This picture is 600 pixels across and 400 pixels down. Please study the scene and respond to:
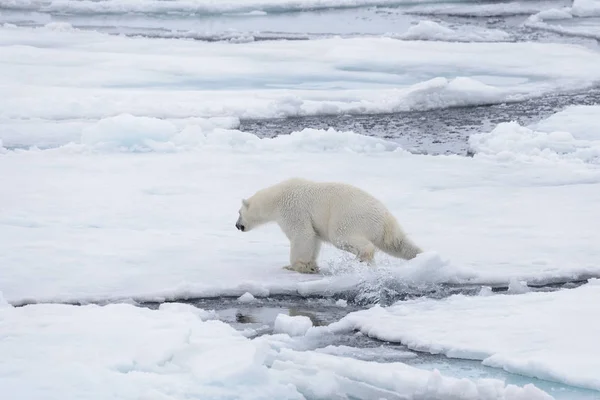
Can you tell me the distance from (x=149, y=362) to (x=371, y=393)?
0.87 meters

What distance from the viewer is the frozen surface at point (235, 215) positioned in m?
5.06

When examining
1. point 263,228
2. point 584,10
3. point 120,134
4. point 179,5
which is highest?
point 584,10

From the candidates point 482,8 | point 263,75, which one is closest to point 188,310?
point 263,75

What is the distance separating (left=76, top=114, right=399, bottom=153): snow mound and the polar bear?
3.33 meters

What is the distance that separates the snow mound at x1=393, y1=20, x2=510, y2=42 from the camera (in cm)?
1748

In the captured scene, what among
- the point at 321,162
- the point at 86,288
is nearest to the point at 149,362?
the point at 86,288

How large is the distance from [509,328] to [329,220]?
4.50 ft

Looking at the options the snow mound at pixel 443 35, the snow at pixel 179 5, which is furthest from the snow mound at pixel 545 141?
the snow at pixel 179 5

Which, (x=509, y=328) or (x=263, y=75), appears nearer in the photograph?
(x=509, y=328)

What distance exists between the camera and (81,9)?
75.3 ft

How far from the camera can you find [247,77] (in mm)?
13336

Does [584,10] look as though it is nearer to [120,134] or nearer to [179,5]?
[179,5]

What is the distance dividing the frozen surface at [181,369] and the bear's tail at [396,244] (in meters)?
1.21

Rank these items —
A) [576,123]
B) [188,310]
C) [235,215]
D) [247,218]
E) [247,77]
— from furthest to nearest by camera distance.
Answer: [247,77], [576,123], [235,215], [247,218], [188,310]
